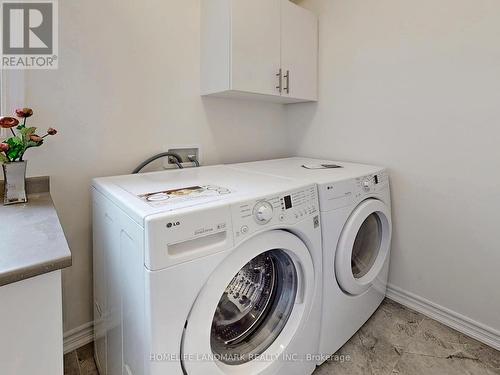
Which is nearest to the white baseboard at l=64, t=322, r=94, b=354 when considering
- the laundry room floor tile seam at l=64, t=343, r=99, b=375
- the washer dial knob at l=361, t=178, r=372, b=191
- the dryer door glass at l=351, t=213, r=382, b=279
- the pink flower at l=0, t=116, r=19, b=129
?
the laundry room floor tile seam at l=64, t=343, r=99, b=375

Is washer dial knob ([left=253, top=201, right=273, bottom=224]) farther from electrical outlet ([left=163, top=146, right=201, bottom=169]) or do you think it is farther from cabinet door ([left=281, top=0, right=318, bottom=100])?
cabinet door ([left=281, top=0, right=318, bottom=100])

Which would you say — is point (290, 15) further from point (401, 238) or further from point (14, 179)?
point (14, 179)

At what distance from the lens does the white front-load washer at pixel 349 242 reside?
4.09 ft

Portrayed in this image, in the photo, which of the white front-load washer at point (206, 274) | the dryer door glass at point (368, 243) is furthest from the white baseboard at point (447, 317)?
the white front-load washer at point (206, 274)

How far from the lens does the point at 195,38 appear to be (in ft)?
5.49

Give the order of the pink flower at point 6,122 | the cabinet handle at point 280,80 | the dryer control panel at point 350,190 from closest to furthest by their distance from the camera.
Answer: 1. the pink flower at point 6,122
2. the dryer control panel at point 350,190
3. the cabinet handle at point 280,80

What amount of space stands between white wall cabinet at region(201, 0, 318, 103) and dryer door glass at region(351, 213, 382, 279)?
3.08ft

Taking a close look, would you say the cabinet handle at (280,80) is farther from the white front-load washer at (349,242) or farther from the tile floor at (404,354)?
the tile floor at (404,354)

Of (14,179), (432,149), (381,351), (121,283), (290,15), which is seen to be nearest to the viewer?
(121,283)

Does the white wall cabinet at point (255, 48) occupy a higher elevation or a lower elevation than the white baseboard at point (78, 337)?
higher

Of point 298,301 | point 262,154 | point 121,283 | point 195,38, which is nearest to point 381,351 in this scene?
point 298,301

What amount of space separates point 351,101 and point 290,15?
677 millimetres

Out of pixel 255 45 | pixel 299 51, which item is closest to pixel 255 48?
pixel 255 45

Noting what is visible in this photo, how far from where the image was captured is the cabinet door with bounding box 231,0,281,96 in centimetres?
153
